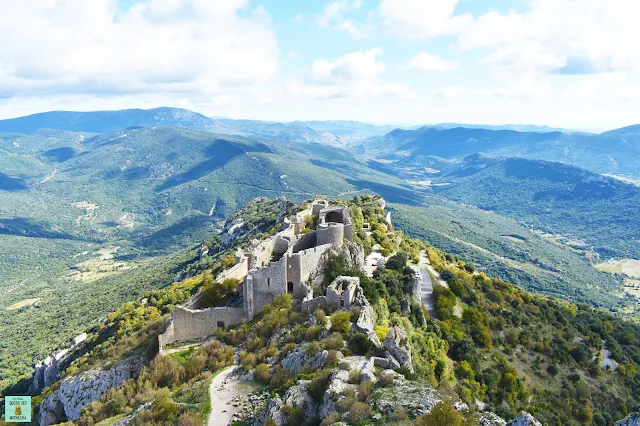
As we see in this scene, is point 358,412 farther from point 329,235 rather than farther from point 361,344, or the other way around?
point 329,235

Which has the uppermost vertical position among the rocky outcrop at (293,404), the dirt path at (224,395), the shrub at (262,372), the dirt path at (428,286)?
the rocky outcrop at (293,404)

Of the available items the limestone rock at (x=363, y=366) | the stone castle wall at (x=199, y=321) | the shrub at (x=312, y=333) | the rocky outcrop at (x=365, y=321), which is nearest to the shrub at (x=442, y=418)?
the limestone rock at (x=363, y=366)

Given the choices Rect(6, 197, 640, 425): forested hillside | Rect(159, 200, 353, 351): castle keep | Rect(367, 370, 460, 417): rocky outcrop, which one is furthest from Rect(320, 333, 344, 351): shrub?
Rect(159, 200, 353, 351): castle keep

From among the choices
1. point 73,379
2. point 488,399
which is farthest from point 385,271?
point 73,379

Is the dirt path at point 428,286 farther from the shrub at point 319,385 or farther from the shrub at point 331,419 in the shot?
the shrub at point 331,419

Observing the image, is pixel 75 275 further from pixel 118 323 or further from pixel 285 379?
pixel 285 379

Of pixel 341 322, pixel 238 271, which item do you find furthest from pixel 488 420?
pixel 238 271

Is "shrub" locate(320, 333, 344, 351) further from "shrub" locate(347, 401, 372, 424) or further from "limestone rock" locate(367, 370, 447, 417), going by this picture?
"shrub" locate(347, 401, 372, 424)
